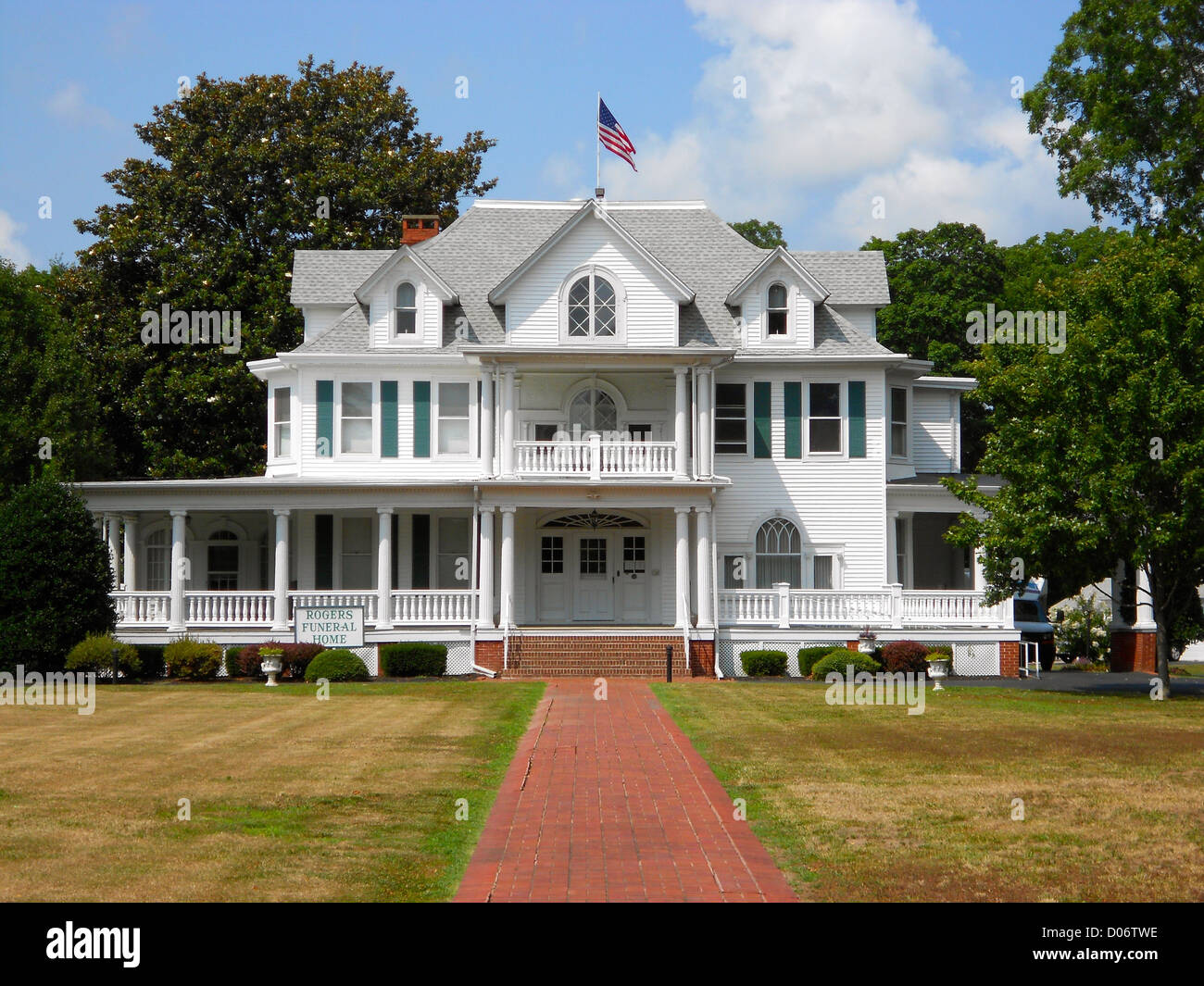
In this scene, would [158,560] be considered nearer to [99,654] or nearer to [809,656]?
[99,654]

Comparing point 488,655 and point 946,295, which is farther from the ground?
point 946,295

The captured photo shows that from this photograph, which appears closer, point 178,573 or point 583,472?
point 178,573

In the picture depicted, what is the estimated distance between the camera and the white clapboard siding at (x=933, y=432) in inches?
1511

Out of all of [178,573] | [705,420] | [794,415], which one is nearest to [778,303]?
[794,415]

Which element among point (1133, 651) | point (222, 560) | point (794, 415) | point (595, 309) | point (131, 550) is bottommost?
point (1133, 651)

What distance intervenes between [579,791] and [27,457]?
30.2 metres

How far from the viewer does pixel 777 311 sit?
116 ft

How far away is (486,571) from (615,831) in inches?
797

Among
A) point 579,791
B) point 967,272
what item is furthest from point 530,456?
point 967,272

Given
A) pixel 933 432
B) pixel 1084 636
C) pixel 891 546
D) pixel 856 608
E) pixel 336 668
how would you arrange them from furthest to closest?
pixel 1084 636 < pixel 933 432 < pixel 891 546 < pixel 856 608 < pixel 336 668

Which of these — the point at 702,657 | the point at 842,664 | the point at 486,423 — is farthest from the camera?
the point at 486,423

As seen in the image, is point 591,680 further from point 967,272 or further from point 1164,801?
point 967,272

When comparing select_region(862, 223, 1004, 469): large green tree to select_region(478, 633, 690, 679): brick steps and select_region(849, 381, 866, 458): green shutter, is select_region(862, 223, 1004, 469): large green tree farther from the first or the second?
select_region(478, 633, 690, 679): brick steps

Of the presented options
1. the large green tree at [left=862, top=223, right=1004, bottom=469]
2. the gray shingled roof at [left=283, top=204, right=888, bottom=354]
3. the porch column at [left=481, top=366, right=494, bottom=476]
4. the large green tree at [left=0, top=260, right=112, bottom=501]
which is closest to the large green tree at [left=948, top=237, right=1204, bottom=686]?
the gray shingled roof at [left=283, top=204, right=888, bottom=354]
